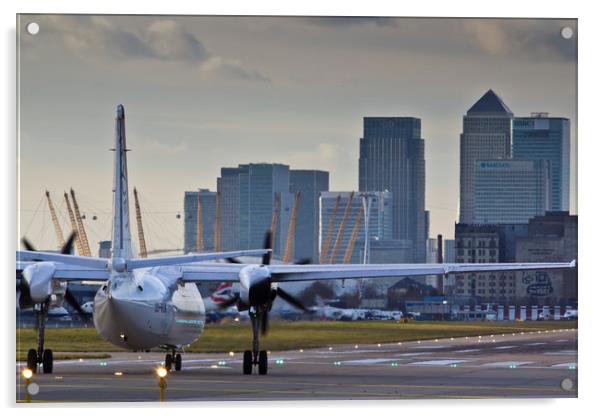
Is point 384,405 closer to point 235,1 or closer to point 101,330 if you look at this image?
point 235,1

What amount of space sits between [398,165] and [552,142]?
9897 mm

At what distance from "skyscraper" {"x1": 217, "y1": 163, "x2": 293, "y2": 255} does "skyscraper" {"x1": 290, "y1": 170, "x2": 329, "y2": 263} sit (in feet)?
1.54

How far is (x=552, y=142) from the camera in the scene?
90.6 ft

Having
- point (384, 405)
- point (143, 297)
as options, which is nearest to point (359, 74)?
point (384, 405)

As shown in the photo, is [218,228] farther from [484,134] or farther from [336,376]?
[484,134]

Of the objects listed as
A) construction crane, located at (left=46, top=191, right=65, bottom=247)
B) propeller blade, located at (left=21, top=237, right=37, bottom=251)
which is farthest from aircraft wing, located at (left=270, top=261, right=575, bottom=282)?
propeller blade, located at (left=21, top=237, right=37, bottom=251)

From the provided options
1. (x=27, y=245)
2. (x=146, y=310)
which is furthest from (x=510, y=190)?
(x=27, y=245)

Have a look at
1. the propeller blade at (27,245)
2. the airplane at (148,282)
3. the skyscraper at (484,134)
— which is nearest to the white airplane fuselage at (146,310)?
the airplane at (148,282)

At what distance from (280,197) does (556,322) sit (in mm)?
11923

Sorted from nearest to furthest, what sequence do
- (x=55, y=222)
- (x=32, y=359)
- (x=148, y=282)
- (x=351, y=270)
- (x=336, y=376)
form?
(x=55, y=222) < (x=351, y=270) < (x=148, y=282) < (x=336, y=376) < (x=32, y=359)

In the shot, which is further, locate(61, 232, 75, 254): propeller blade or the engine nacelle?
locate(61, 232, 75, 254): propeller blade

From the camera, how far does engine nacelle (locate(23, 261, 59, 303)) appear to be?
31641mm

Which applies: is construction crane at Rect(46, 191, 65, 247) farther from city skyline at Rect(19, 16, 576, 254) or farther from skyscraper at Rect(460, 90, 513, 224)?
skyscraper at Rect(460, 90, 513, 224)

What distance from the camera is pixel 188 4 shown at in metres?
23.9
